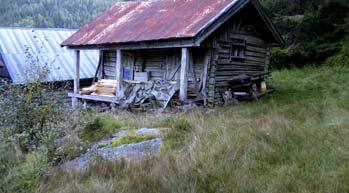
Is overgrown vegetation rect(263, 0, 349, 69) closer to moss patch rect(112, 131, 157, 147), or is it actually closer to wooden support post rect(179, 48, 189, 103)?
wooden support post rect(179, 48, 189, 103)

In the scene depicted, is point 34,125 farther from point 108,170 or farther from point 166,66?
point 166,66

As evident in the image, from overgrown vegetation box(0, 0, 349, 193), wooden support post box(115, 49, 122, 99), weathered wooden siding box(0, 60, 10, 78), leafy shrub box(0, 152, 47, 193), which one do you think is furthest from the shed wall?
weathered wooden siding box(0, 60, 10, 78)

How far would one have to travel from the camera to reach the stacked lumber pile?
1727 centimetres

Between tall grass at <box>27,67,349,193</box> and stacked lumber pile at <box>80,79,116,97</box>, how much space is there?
945 centimetres

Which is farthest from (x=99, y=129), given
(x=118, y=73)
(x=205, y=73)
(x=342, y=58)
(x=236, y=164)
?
(x=342, y=58)

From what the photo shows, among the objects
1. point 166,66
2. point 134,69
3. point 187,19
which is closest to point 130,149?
point 187,19

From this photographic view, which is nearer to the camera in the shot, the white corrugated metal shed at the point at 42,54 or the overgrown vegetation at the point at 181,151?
the overgrown vegetation at the point at 181,151

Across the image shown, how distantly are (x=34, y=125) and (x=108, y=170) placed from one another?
2.58 meters

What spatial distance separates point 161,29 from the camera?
1416 centimetres

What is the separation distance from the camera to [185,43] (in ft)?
41.9

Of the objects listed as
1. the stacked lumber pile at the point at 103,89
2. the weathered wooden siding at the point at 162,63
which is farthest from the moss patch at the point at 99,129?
the stacked lumber pile at the point at 103,89

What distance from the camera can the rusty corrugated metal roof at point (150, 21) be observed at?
43.9ft

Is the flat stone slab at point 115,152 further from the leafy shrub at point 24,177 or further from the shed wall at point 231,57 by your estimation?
the shed wall at point 231,57

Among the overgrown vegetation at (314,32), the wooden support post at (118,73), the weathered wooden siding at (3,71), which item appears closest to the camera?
the wooden support post at (118,73)
